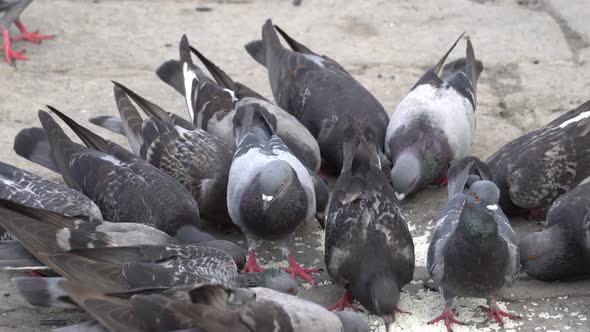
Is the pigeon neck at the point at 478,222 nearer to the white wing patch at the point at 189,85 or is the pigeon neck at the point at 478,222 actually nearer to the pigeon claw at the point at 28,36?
the white wing patch at the point at 189,85

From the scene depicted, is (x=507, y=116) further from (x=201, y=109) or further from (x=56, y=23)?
(x=56, y=23)

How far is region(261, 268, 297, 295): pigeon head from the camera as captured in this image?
5363mm

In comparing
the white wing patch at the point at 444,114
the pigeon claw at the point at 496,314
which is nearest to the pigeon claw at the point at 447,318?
the pigeon claw at the point at 496,314

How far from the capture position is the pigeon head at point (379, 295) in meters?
5.24

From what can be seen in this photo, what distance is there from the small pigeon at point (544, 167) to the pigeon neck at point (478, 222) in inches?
52.2

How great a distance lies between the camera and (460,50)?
8992mm

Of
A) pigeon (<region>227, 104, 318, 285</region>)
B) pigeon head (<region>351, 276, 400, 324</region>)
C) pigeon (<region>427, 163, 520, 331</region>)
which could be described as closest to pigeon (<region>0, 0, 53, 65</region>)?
pigeon (<region>227, 104, 318, 285</region>)

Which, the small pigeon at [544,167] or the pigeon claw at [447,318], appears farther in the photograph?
the small pigeon at [544,167]

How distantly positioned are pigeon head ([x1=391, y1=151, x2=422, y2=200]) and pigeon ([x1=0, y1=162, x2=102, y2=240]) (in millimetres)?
2057

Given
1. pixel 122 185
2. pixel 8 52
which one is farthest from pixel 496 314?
pixel 8 52

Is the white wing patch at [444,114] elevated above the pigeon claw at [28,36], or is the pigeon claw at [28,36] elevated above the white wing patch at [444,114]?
the pigeon claw at [28,36]

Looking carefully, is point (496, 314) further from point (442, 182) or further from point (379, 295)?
point (442, 182)

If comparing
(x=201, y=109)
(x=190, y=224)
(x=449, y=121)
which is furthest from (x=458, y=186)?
(x=201, y=109)

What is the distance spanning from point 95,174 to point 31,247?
1.07 metres
